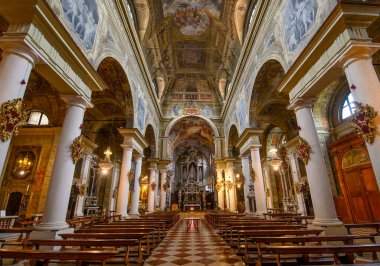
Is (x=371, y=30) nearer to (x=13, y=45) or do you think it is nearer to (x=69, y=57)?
(x=69, y=57)

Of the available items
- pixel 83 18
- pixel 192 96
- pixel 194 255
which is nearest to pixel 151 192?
pixel 192 96

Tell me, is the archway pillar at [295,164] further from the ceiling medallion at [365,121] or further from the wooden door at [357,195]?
the ceiling medallion at [365,121]

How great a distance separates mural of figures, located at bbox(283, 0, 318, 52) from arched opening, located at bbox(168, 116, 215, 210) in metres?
18.8

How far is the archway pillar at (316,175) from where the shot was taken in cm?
514

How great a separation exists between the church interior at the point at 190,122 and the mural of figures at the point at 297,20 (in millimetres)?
55

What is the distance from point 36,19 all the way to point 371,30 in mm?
10402

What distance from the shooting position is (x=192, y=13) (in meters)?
14.6

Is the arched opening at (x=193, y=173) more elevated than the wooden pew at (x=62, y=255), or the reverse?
the arched opening at (x=193, y=173)

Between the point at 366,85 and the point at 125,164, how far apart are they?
384 inches

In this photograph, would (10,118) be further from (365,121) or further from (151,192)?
(151,192)

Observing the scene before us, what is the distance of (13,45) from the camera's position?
4.02m

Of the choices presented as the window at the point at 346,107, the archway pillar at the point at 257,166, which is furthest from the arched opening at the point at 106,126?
the window at the point at 346,107

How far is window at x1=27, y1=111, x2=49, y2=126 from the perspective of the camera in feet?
37.6

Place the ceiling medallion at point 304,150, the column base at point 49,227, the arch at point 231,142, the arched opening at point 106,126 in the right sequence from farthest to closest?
the arch at point 231,142
the arched opening at point 106,126
the ceiling medallion at point 304,150
the column base at point 49,227
